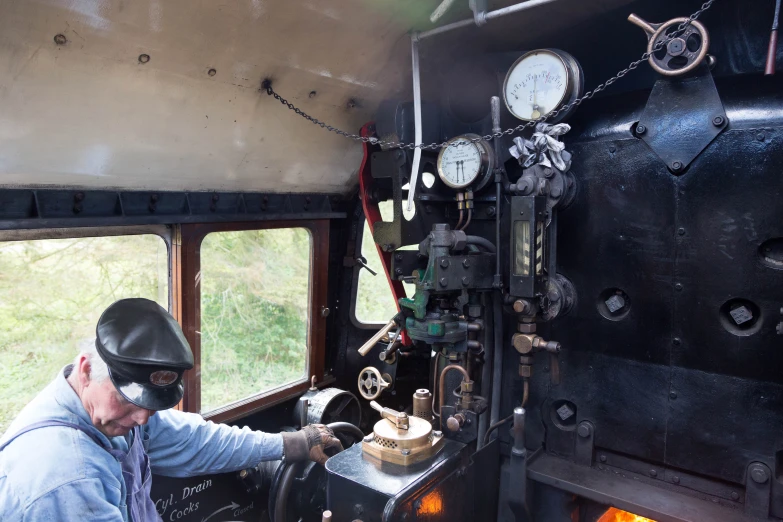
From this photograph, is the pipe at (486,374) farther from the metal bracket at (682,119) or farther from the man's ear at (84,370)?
the man's ear at (84,370)

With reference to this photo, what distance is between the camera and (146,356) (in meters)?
1.70

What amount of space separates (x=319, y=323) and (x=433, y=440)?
1.34 metres

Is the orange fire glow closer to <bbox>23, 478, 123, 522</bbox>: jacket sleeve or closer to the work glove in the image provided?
the work glove

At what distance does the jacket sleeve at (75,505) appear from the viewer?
5.00 feet

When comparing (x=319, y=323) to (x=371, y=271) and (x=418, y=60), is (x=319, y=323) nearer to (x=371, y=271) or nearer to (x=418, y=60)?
(x=371, y=271)

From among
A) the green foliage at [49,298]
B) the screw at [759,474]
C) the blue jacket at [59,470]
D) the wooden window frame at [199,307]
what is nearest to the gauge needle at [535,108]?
the wooden window frame at [199,307]

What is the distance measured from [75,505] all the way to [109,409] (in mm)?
279

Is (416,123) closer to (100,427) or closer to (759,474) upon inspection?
(100,427)

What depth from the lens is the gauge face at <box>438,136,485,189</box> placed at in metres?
2.50

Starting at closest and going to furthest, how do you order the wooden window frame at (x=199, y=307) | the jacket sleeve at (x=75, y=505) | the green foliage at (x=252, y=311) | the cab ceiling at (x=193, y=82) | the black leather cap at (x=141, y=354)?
1. the jacket sleeve at (x=75, y=505)
2. the black leather cap at (x=141, y=354)
3. the cab ceiling at (x=193, y=82)
4. the wooden window frame at (x=199, y=307)
5. the green foliage at (x=252, y=311)

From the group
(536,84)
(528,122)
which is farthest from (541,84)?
(528,122)

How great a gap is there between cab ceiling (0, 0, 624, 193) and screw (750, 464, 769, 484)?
1953 millimetres

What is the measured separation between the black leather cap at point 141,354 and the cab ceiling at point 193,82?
0.76 m

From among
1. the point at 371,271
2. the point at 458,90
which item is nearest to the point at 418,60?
the point at 458,90
